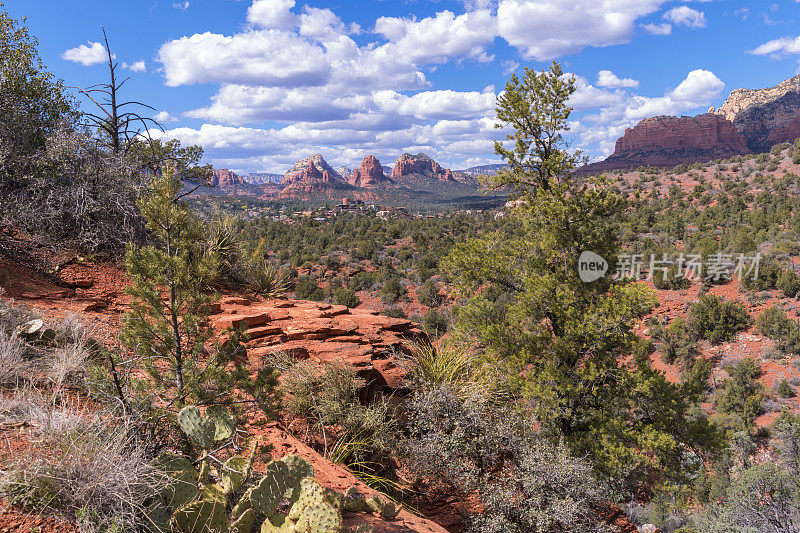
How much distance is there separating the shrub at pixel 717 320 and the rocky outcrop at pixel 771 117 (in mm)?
102327

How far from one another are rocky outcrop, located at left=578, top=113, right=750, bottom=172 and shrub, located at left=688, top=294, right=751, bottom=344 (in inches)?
3191

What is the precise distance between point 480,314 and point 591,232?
8.29ft

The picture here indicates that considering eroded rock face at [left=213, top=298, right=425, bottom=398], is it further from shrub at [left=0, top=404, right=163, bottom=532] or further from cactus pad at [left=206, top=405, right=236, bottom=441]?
shrub at [left=0, top=404, right=163, bottom=532]

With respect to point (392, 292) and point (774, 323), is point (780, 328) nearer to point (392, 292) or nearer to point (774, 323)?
point (774, 323)

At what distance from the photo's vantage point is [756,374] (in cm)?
1875

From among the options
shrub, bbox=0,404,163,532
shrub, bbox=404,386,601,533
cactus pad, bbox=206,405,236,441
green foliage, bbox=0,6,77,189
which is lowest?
shrub, bbox=404,386,601,533

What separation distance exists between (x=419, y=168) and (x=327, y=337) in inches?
6714

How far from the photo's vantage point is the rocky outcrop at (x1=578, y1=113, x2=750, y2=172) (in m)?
97.9

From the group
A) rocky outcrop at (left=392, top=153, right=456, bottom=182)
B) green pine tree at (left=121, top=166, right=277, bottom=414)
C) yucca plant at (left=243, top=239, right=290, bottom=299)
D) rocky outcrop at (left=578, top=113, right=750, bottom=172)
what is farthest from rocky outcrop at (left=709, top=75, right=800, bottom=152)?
green pine tree at (left=121, top=166, right=277, bottom=414)

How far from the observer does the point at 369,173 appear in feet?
536

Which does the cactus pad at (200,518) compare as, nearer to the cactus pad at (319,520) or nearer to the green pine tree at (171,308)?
the cactus pad at (319,520)

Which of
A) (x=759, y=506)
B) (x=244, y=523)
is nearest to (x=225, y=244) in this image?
(x=244, y=523)

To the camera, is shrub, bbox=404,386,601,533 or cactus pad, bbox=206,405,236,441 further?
shrub, bbox=404,386,601,533

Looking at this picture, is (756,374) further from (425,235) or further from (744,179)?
(744,179)
